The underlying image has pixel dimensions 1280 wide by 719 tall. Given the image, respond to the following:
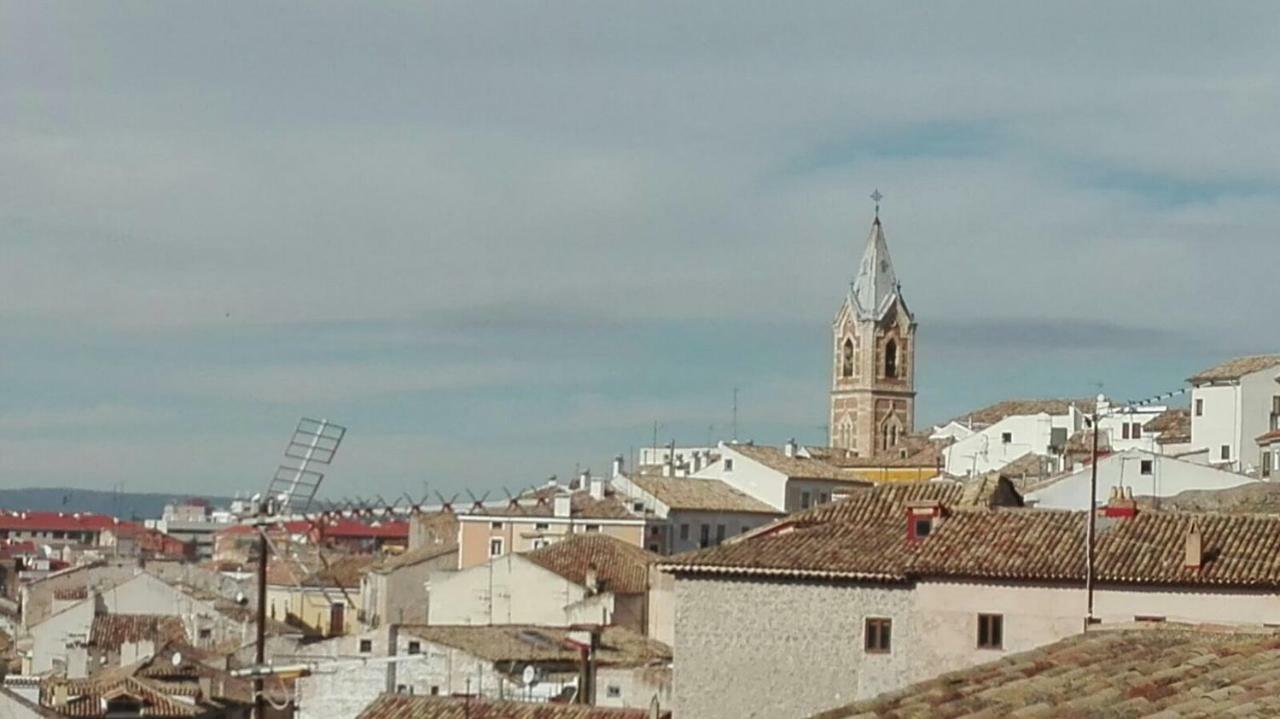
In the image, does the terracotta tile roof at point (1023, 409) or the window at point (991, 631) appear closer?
the window at point (991, 631)

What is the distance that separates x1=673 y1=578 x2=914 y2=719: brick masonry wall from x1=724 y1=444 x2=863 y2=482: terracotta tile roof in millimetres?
60388

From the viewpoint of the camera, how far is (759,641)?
3062 centimetres

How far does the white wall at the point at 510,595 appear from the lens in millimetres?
62219

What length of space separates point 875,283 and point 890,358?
551 cm

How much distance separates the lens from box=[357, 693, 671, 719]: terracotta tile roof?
3425 centimetres

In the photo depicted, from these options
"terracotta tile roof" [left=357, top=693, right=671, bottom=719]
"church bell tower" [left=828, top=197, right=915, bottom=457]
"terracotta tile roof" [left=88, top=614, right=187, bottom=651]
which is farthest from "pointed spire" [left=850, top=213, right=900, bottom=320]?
"terracotta tile roof" [left=357, top=693, right=671, bottom=719]

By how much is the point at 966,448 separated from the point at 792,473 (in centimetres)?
983

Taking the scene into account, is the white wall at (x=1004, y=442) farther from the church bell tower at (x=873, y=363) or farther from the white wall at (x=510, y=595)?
the church bell tower at (x=873, y=363)

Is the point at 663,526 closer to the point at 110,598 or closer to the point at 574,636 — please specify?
the point at 110,598

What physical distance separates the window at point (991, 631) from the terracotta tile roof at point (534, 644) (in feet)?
56.3

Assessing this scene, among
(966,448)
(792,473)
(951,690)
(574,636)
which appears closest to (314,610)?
(792,473)

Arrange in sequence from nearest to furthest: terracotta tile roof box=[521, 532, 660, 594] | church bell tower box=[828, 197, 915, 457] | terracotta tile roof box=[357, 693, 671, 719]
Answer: terracotta tile roof box=[357, 693, 671, 719] < terracotta tile roof box=[521, 532, 660, 594] < church bell tower box=[828, 197, 915, 457]

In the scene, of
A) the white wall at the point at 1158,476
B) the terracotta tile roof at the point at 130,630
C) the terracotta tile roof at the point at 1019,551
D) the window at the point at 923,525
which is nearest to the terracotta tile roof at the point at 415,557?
the terracotta tile roof at the point at 130,630

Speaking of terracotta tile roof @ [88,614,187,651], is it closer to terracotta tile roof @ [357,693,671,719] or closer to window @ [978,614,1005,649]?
terracotta tile roof @ [357,693,671,719]
